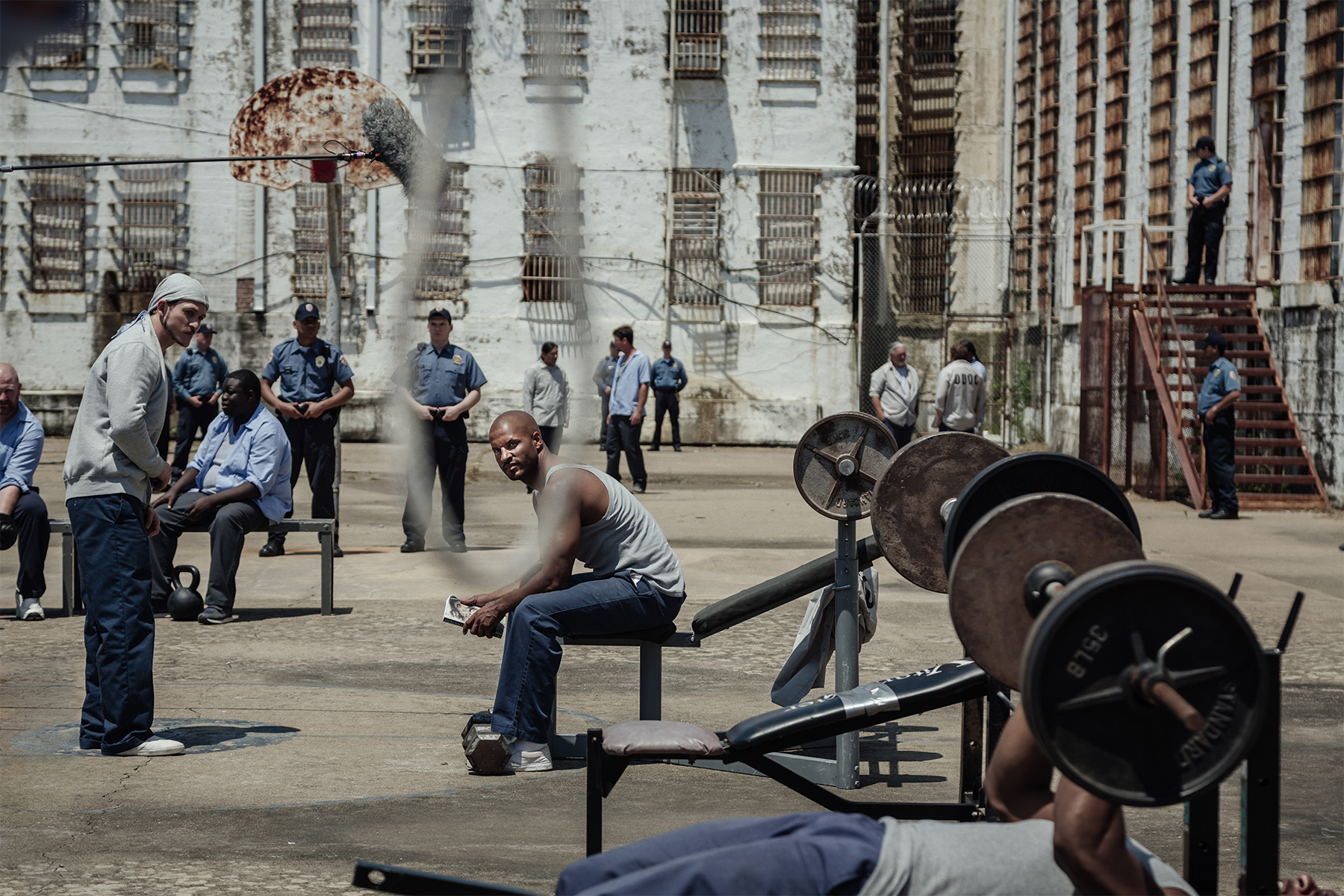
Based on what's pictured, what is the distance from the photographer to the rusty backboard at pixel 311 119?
9211mm

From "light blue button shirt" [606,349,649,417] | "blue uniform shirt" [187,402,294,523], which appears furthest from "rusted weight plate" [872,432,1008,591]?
"light blue button shirt" [606,349,649,417]

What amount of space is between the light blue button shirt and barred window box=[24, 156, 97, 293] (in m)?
12.3

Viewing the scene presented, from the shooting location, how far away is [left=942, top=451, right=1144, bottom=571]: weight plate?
12.2ft

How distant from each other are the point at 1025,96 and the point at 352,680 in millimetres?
22197

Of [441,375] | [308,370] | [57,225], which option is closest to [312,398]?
[308,370]

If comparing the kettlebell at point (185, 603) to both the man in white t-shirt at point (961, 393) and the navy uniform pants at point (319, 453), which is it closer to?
the navy uniform pants at point (319, 453)

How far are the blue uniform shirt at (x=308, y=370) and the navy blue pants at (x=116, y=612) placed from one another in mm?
5676

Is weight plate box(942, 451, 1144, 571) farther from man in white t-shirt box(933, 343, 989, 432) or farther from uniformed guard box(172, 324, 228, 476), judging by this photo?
man in white t-shirt box(933, 343, 989, 432)

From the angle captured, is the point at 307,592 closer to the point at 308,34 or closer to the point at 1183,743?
the point at 1183,743

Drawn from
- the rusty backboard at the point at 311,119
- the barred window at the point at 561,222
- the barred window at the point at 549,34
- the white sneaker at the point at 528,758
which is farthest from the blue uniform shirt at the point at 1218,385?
the white sneaker at the point at 528,758

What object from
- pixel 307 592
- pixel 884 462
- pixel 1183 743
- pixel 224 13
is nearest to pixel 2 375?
pixel 307 592

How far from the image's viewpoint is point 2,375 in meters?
8.58

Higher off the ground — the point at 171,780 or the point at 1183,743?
the point at 1183,743

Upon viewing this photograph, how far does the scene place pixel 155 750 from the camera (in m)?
5.85
